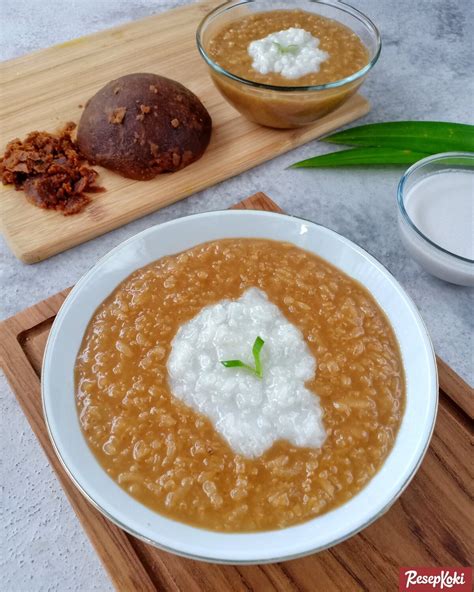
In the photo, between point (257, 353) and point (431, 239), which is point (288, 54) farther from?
point (257, 353)

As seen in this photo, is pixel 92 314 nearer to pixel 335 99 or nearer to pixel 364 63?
pixel 335 99

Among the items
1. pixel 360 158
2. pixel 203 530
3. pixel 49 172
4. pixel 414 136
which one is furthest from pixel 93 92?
pixel 203 530

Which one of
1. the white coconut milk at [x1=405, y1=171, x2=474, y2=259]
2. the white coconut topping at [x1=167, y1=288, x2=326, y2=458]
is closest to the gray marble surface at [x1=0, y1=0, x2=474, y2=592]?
the white coconut milk at [x1=405, y1=171, x2=474, y2=259]

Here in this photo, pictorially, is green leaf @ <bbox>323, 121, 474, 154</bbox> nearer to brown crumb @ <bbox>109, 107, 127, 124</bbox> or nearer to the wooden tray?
brown crumb @ <bbox>109, 107, 127, 124</bbox>

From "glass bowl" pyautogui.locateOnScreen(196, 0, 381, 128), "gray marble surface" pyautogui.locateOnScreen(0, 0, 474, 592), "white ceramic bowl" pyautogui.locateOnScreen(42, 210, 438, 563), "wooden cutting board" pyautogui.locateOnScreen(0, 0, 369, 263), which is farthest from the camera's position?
"glass bowl" pyautogui.locateOnScreen(196, 0, 381, 128)

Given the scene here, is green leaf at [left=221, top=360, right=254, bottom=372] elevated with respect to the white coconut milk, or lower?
elevated
